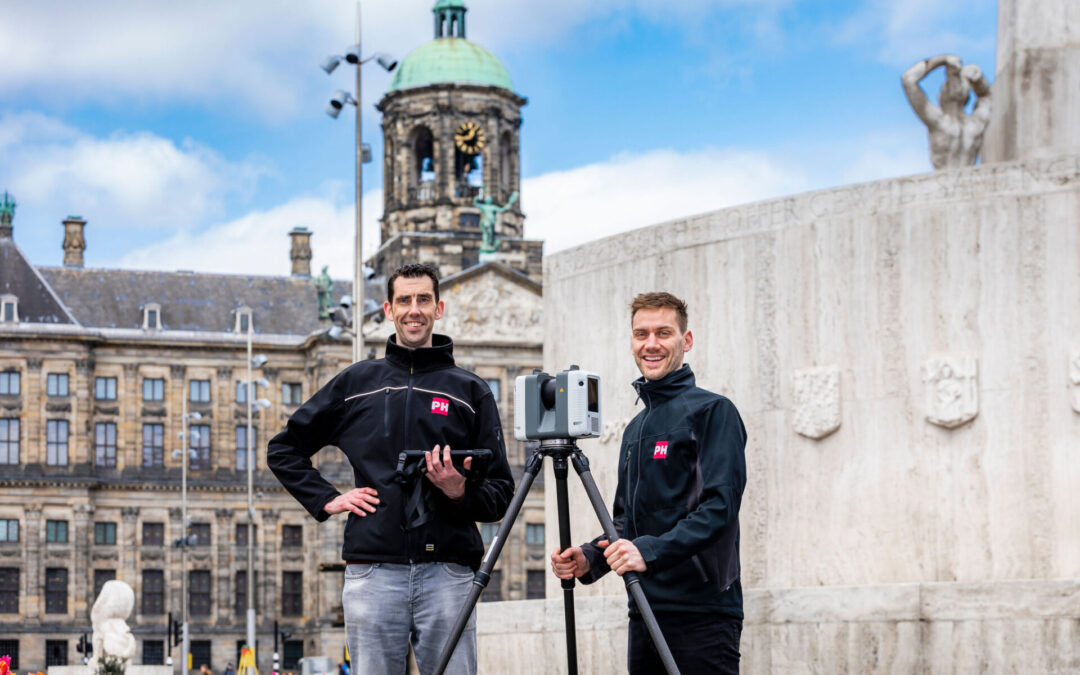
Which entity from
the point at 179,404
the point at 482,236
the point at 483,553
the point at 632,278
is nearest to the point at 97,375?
the point at 179,404

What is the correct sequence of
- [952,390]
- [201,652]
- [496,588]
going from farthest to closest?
1. [496,588]
2. [201,652]
3. [952,390]

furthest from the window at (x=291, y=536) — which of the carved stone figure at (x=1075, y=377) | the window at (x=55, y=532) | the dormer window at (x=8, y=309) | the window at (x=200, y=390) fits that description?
the carved stone figure at (x=1075, y=377)

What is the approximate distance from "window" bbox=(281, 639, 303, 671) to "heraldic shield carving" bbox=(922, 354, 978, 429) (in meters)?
57.6

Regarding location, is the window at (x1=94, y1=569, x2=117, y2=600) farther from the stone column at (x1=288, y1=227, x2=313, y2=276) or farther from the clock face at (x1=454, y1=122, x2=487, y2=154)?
the clock face at (x1=454, y1=122, x2=487, y2=154)

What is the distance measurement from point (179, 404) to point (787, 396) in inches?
2300

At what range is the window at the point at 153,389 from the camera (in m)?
66.5

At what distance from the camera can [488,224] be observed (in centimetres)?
6644

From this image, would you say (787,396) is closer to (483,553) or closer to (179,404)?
(483,553)

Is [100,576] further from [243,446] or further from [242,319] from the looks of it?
[242,319]

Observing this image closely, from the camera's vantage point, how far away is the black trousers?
5.80 metres

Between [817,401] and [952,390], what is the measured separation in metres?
0.81

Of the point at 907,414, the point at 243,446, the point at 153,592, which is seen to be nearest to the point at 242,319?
the point at 243,446

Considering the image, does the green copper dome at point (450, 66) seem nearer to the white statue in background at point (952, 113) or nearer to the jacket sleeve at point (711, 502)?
the white statue in background at point (952, 113)

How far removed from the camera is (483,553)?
6160mm
